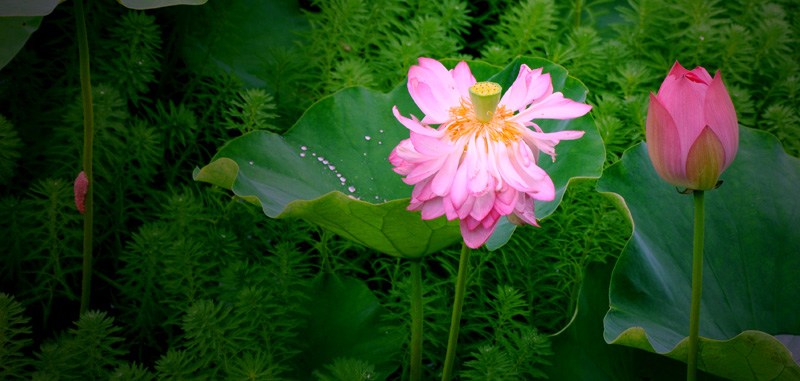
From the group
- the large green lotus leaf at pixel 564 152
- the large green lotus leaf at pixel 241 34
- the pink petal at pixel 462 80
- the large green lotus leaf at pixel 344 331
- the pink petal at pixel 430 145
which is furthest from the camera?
the large green lotus leaf at pixel 241 34

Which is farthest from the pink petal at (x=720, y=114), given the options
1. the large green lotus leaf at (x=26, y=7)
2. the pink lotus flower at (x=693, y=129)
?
the large green lotus leaf at (x=26, y=7)

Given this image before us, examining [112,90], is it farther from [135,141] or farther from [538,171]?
[538,171]

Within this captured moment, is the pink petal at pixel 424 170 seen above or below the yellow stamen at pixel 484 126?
below

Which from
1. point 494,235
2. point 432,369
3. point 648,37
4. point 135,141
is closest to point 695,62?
point 648,37

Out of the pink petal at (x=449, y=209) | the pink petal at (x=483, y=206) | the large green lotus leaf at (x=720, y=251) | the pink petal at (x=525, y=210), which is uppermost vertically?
the pink petal at (x=483, y=206)

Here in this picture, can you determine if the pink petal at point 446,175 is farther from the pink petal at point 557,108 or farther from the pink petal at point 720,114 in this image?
the pink petal at point 720,114

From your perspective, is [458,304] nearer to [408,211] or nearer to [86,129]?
[408,211]

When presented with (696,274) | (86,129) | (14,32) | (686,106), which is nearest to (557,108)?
(686,106)

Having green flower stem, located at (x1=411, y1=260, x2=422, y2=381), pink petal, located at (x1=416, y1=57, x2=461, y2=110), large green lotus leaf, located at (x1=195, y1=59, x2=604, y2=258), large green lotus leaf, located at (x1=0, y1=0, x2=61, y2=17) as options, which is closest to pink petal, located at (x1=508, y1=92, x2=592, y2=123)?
pink petal, located at (x1=416, y1=57, x2=461, y2=110)
